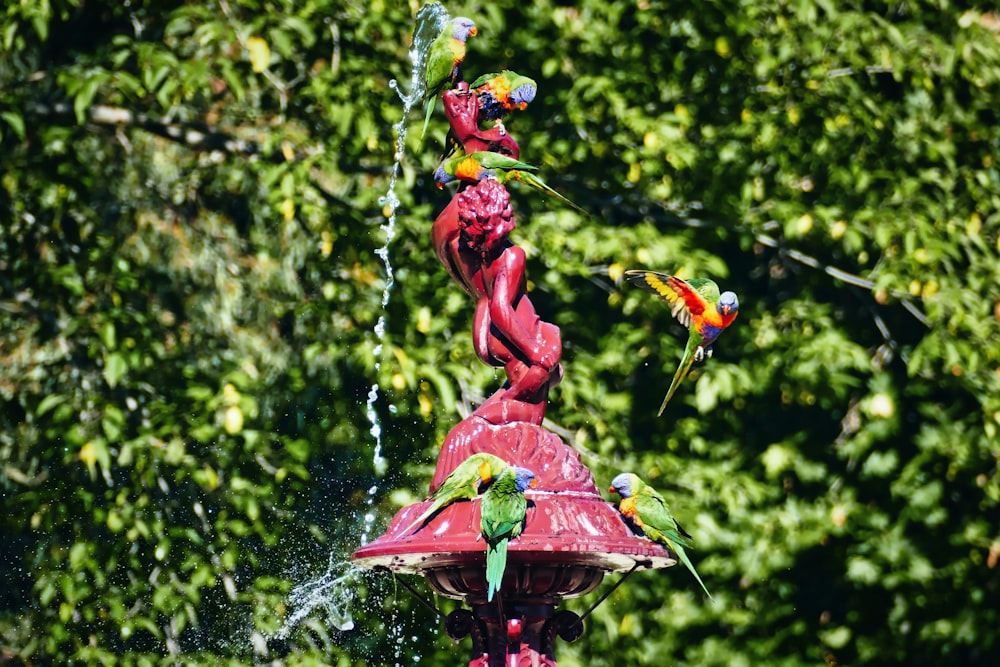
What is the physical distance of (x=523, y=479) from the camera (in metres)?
2.31

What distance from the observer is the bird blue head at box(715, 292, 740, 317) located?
8.92 feet

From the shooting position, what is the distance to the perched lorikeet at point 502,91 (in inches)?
107

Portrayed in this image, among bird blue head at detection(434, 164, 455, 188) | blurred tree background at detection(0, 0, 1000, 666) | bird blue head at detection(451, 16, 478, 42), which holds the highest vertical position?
bird blue head at detection(451, 16, 478, 42)

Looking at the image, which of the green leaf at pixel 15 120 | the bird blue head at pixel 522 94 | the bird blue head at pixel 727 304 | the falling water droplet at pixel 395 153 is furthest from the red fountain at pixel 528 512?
the green leaf at pixel 15 120

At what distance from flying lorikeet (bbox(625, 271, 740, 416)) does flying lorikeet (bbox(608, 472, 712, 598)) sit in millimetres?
327

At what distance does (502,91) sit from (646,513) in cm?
92

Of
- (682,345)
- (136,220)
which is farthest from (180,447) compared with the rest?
(682,345)

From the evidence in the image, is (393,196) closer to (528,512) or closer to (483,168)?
(483,168)

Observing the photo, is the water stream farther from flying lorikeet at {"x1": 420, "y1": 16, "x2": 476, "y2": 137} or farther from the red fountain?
the red fountain

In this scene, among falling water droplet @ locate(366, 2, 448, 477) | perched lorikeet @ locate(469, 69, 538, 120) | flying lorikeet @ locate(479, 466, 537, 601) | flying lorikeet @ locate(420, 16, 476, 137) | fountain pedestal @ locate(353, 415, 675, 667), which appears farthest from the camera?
falling water droplet @ locate(366, 2, 448, 477)

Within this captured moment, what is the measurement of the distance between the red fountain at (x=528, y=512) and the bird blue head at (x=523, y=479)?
0.03 m

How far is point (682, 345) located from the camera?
479 centimetres

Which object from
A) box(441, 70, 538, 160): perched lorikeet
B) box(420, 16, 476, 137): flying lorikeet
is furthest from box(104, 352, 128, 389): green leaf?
box(441, 70, 538, 160): perched lorikeet

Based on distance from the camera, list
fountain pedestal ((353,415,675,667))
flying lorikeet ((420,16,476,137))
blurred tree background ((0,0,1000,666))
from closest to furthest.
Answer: fountain pedestal ((353,415,675,667))
flying lorikeet ((420,16,476,137))
blurred tree background ((0,0,1000,666))
